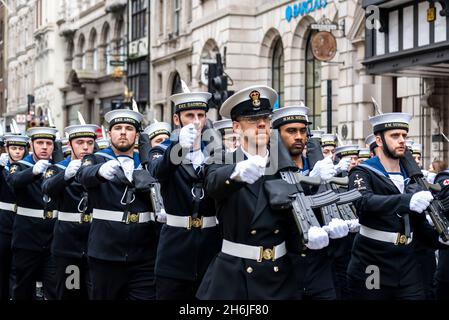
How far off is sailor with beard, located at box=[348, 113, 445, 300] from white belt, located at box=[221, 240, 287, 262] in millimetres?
1949

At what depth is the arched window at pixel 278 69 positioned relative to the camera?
30.6 m

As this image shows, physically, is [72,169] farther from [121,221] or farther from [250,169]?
[250,169]

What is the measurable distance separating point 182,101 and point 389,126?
1.93m

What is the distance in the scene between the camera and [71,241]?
11.2 metres

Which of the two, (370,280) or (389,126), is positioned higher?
(389,126)

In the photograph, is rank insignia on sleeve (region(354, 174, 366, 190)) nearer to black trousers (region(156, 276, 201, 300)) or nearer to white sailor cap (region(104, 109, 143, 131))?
black trousers (region(156, 276, 201, 300))

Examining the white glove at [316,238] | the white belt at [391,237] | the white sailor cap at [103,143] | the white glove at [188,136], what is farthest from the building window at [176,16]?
the white glove at [316,238]

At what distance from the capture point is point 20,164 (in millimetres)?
12172

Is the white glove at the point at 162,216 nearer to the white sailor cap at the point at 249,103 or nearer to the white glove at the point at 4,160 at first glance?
the white sailor cap at the point at 249,103

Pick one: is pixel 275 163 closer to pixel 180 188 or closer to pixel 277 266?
pixel 277 266

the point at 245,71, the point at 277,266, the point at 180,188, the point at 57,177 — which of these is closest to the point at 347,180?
the point at 180,188

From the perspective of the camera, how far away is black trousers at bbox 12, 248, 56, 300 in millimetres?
12156

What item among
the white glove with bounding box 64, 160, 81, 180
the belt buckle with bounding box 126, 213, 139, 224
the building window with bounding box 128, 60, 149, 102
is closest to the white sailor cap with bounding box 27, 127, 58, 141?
the white glove with bounding box 64, 160, 81, 180

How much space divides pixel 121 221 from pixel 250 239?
9.71ft
